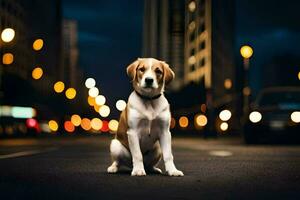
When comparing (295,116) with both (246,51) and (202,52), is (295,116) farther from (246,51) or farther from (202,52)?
(202,52)

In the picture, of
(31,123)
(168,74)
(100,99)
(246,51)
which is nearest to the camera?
(168,74)

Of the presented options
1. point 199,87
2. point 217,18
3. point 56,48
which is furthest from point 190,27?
point 199,87

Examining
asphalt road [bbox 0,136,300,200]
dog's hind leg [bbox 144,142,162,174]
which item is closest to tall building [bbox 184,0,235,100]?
asphalt road [bbox 0,136,300,200]

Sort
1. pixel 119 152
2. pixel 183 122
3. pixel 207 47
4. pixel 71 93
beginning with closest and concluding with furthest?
1. pixel 119 152
2. pixel 71 93
3. pixel 183 122
4. pixel 207 47

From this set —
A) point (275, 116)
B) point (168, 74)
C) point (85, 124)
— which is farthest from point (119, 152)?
point (85, 124)

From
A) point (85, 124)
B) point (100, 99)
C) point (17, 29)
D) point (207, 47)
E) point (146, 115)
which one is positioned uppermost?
point (207, 47)

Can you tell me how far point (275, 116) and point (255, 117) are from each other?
23.7 inches

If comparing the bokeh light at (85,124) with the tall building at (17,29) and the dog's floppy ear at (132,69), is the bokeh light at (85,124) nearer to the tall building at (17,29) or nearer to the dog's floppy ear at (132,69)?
the tall building at (17,29)

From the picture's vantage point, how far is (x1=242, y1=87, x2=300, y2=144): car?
19.2 metres

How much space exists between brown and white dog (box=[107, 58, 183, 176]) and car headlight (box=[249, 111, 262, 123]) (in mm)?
11953

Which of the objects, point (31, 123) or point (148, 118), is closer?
point (148, 118)

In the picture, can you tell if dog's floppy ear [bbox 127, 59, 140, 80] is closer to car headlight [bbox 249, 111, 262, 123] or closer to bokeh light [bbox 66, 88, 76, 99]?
car headlight [bbox 249, 111, 262, 123]

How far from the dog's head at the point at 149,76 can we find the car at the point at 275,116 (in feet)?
39.7

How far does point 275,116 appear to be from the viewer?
755 inches
